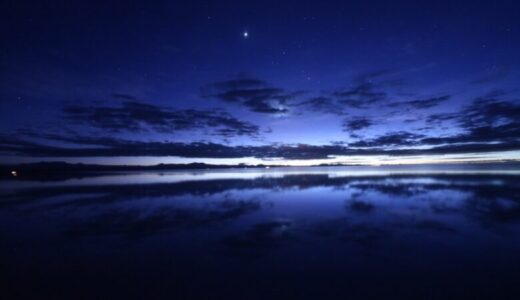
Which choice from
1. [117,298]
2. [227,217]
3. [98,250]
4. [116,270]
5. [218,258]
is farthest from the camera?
[227,217]

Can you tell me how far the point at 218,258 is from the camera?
9445mm

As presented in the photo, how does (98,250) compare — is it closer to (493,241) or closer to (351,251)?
(351,251)

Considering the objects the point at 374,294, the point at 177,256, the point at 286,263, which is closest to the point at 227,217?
the point at 177,256

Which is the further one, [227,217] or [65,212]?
[65,212]

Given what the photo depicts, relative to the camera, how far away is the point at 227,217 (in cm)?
1595

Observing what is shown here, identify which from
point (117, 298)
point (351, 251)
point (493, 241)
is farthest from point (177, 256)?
point (493, 241)

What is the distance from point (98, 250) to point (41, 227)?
20.1 ft

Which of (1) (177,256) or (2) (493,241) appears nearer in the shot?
(1) (177,256)

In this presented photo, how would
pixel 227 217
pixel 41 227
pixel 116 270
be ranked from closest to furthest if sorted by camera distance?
1. pixel 116 270
2. pixel 41 227
3. pixel 227 217

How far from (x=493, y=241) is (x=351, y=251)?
5435 millimetres

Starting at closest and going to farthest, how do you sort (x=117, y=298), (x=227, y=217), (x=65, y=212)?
(x=117, y=298) < (x=227, y=217) < (x=65, y=212)

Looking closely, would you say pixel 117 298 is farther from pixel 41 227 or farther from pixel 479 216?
pixel 479 216

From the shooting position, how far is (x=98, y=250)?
10.4 meters

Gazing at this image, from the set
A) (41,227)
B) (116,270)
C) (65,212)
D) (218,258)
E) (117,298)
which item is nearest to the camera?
(117,298)
